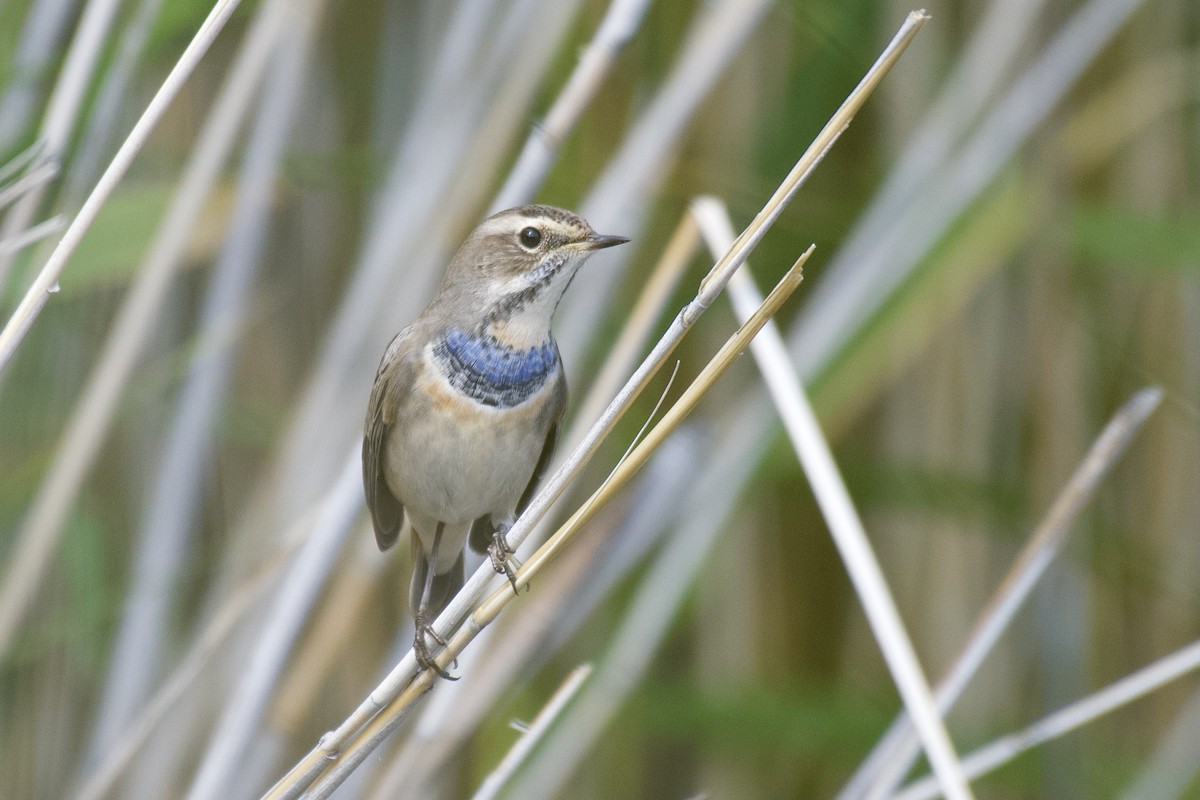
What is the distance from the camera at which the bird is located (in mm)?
2307

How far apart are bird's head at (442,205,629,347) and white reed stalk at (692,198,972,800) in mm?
266

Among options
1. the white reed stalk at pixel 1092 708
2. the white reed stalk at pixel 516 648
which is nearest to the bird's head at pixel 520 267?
the white reed stalk at pixel 516 648

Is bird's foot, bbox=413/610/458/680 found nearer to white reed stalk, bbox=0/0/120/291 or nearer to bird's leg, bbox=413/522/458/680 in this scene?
bird's leg, bbox=413/522/458/680

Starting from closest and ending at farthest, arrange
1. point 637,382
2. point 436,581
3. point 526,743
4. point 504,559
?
point 637,382 → point 526,743 → point 504,559 → point 436,581

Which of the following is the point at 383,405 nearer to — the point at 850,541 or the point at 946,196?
the point at 850,541

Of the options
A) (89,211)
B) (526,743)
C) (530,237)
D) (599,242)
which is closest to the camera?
(89,211)

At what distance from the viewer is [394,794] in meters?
2.14

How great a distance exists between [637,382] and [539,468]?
1.10 meters

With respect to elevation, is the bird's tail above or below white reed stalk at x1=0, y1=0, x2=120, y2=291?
below

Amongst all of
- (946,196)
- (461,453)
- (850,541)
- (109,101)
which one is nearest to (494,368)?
(461,453)

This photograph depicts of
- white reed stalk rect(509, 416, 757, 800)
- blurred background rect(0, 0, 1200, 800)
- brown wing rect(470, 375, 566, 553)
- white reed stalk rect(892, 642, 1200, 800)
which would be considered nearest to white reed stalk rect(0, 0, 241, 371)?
blurred background rect(0, 0, 1200, 800)

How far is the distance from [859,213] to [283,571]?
162cm

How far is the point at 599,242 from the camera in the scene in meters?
2.16

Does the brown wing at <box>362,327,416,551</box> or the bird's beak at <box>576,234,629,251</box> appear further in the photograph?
the brown wing at <box>362,327,416,551</box>
